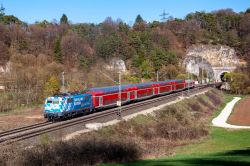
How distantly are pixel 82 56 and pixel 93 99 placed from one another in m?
78.2

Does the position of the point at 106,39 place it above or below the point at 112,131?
above

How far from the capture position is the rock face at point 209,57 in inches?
6496

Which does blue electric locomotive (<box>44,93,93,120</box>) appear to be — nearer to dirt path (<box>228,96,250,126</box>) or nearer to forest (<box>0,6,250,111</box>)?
forest (<box>0,6,250,111</box>)

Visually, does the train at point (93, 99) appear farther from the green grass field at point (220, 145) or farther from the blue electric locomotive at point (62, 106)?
the green grass field at point (220, 145)

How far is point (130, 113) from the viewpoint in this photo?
160ft

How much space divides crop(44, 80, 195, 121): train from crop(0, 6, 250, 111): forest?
38.3 ft

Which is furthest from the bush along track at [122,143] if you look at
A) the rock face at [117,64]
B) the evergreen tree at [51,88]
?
the rock face at [117,64]

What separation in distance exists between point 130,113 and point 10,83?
2868 centimetres

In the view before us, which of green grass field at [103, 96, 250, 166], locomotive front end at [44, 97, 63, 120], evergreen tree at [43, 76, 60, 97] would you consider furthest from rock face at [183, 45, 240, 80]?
locomotive front end at [44, 97, 63, 120]

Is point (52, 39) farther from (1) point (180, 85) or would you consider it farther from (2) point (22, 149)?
(2) point (22, 149)

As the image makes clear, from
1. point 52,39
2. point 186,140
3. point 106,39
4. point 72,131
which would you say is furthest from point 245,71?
point 72,131

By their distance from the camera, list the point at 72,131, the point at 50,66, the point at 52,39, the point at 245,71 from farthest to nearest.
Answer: the point at 52,39 → the point at 245,71 → the point at 50,66 → the point at 72,131

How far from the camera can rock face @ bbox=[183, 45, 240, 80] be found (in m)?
165

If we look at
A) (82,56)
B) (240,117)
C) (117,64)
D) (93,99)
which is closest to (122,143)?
(93,99)
